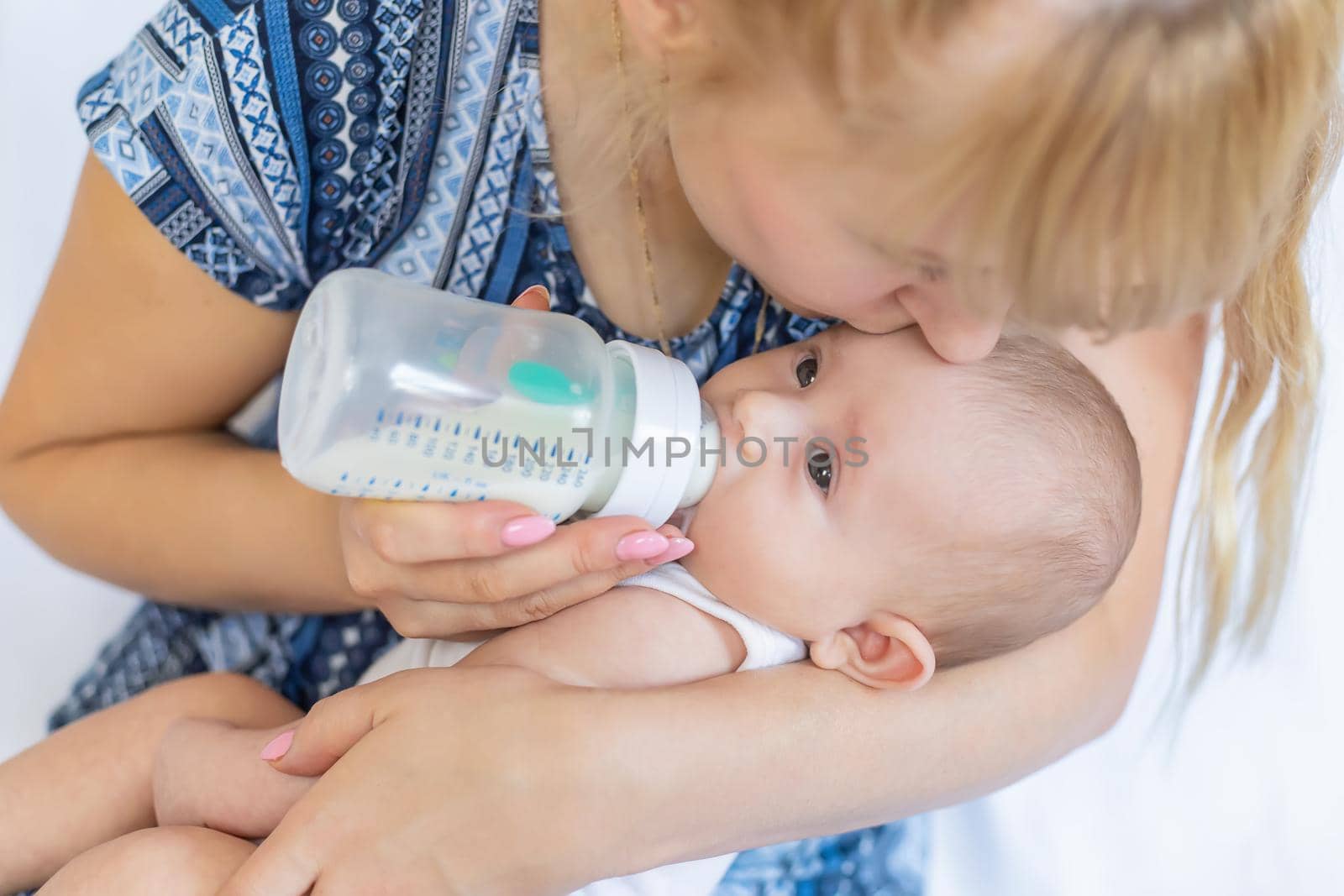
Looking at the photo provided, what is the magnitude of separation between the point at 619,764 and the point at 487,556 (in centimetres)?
20

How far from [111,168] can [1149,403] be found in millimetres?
1071

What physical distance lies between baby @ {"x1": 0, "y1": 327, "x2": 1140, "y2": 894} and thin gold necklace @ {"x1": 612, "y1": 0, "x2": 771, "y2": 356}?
0.14m

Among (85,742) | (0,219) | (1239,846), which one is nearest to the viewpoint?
(85,742)

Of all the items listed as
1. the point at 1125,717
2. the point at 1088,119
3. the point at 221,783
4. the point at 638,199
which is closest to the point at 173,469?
the point at 221,783

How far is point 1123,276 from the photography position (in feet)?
2.52

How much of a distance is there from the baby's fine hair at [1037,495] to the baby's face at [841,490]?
0.08ft

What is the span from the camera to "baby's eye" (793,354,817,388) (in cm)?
108

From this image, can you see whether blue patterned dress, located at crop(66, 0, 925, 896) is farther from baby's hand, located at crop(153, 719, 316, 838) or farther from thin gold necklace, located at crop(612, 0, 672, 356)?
baby's hand, located at crop(153, 719, 316, 838)

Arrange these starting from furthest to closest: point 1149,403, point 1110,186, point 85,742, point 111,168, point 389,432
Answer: point 1149,403 < point 85,742 < point 111,168 < point 389,432 < point 1110,186

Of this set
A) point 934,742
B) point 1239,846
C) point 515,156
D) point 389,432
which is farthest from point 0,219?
point 1239,846

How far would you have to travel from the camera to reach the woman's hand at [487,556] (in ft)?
2.88

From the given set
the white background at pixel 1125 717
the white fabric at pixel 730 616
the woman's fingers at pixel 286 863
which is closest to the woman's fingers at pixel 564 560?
the white fabric at pixel 730 616

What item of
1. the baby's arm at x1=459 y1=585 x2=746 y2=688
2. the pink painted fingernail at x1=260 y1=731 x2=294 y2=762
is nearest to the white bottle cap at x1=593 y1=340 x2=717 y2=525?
the baby's arm at x1=459 y1=585 x2=746 y2=688

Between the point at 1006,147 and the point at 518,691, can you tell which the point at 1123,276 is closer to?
the point at 1006,147
